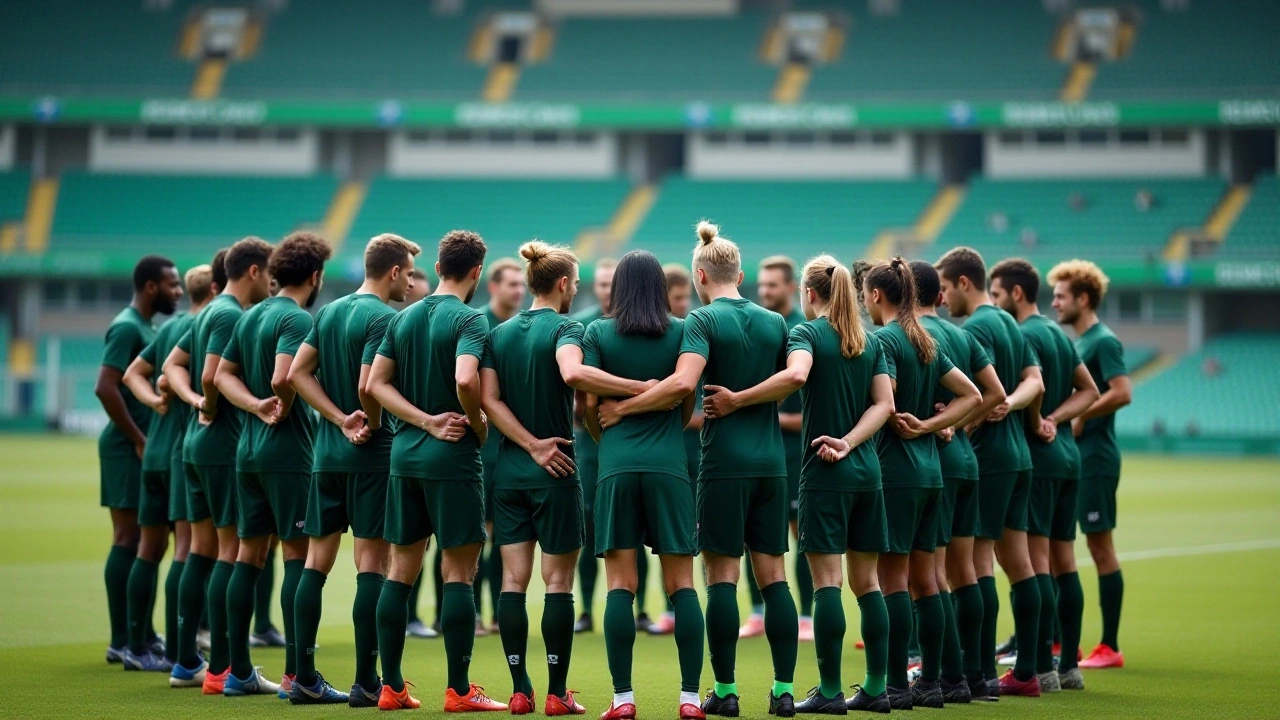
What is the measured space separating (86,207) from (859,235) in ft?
89.8

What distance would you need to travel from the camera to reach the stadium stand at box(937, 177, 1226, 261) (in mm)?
47094

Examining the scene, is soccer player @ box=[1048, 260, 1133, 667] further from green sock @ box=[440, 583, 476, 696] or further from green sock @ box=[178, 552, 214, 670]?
green sock @ box=[178, 552, 214, 670]

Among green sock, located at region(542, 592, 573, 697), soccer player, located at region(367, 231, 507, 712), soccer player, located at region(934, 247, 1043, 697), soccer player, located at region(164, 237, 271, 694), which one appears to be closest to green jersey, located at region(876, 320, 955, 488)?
soccer player, located at region(934, 247, 1043, 697)

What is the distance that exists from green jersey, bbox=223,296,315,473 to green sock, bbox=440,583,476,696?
1.33 metres

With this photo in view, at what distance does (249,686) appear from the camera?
8.27m

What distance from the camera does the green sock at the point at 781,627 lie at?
7.39 meters

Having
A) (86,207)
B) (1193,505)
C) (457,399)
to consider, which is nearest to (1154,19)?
(1193,505)

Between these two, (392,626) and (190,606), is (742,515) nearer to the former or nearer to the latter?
(392,626)

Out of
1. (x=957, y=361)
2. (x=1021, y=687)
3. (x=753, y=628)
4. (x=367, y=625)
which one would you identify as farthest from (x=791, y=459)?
(x=367, y=625)

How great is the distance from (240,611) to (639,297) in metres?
2.92

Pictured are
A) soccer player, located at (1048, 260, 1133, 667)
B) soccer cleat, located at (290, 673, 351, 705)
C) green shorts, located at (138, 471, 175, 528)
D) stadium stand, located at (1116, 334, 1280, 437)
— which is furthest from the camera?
stadium stand, located at (1116, 334, 1280, 437)

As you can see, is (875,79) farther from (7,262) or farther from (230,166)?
(7,262)

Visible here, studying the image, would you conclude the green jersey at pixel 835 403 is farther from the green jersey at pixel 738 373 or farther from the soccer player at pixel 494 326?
the soccer player at pixel 494 326

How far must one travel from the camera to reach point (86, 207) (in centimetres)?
5256
